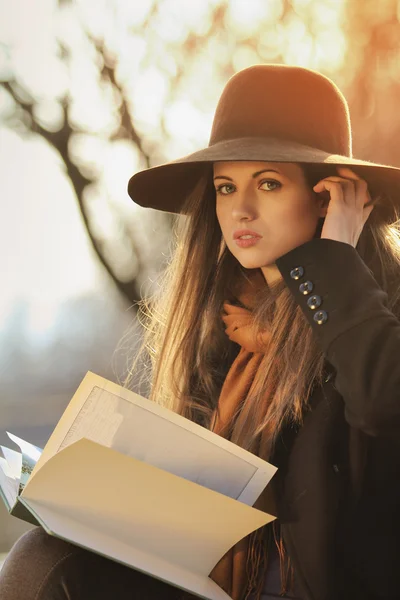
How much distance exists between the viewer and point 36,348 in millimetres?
2541

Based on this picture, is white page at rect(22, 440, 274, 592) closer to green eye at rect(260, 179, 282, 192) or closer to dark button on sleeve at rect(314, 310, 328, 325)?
dark button on sleeve at rect(314, 310, 328, 325)

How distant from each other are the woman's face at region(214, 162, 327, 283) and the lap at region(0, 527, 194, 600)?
50cm

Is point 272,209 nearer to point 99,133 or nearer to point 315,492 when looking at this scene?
point 315,492

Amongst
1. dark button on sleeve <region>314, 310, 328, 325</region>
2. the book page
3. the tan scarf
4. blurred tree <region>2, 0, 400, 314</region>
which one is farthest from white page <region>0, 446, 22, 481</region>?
blurred tree <region>2, 0, 400, 314</region>

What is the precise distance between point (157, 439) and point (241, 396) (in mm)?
330

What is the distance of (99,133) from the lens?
104 inches

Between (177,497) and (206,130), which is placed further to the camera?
(206,130)

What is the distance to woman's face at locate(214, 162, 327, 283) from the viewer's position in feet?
4.12

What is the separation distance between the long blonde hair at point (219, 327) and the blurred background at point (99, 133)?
940 mm

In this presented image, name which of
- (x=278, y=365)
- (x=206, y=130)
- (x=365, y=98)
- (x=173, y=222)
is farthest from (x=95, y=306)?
(x=278, y=365)

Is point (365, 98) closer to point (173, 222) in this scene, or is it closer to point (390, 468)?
point (173, 222)

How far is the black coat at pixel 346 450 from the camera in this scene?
1.03m

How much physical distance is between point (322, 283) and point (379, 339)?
13cm

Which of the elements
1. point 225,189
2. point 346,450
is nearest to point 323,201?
point 225,189
